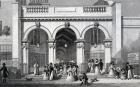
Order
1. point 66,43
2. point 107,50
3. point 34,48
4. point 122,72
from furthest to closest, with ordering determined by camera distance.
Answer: point 66,43 < point 34,48 < point 107,50 < point 122,72

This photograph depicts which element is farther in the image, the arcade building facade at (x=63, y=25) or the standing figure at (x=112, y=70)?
Result: the arcade building facade at (x=63, y=25)

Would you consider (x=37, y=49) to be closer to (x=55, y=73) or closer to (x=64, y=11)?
(x=64, y=11)

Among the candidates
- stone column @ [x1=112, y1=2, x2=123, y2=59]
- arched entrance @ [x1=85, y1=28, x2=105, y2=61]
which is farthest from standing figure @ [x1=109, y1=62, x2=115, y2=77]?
arched entrance @ [x1=85, y1=28, x2=105, y2=61]

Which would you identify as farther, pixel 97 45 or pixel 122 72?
pixel 97 45

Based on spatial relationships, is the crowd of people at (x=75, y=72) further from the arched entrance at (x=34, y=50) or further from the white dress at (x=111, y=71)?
the arched entrance at (x=34, y=50)

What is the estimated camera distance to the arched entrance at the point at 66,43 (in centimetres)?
4147

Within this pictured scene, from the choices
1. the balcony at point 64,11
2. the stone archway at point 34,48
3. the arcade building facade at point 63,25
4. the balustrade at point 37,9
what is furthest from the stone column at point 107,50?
the balustrade at point 37,9

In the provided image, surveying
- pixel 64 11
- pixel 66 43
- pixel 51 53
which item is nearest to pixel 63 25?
→ pixel 64 11

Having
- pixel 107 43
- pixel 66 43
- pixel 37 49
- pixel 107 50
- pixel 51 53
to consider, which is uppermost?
pixel 66 43

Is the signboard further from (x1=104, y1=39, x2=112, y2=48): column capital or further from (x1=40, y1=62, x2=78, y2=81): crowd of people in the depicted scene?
(x1=40, y1=62, x2=78, y2=81): crowd of people

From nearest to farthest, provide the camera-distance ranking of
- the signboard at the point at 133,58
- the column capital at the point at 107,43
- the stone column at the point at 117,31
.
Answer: the stone column at the point at 117,31
the signboard at the point at 133,58
the column capital at the point at 107,43

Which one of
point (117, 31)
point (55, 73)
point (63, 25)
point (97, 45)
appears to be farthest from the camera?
point (97, 45)

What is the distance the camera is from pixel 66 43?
44125 mm

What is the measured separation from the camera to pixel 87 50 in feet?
123
